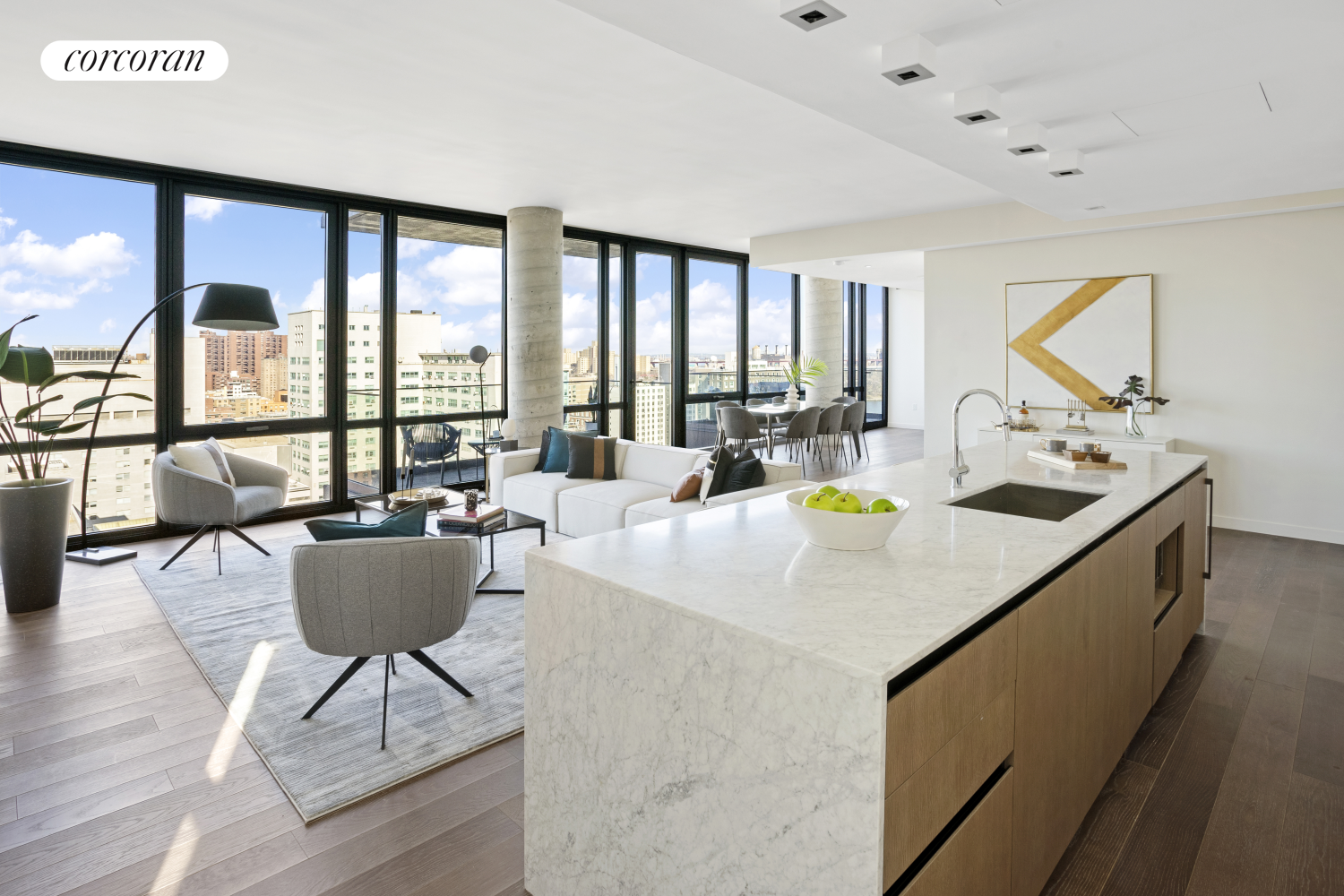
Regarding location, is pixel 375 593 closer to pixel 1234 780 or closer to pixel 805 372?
pixel 1234 780

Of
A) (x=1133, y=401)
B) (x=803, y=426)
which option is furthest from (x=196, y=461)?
(x=1133, y=401)

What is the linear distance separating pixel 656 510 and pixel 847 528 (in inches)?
112

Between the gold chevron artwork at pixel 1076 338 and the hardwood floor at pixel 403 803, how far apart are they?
11.3 ft

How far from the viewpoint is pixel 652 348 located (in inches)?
365

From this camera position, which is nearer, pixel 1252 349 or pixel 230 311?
pixel 230 311

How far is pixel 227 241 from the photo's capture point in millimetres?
5832

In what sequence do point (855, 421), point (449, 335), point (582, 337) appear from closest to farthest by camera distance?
point (449, 335), point (582, 337), point (855, 421)

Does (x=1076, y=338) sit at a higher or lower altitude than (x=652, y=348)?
lower

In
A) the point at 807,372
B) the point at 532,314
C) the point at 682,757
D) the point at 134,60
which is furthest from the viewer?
the point at 807,372

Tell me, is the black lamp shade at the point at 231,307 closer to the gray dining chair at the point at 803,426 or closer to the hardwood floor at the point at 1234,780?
the hardwood floor at the point at 1234,780

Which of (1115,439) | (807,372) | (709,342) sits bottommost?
(1115,439)

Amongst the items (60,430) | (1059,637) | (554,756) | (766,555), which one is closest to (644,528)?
(766,555)

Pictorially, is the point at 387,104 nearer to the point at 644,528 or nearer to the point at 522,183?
the point at 522,183

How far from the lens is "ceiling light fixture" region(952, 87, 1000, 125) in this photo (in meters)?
2.93
